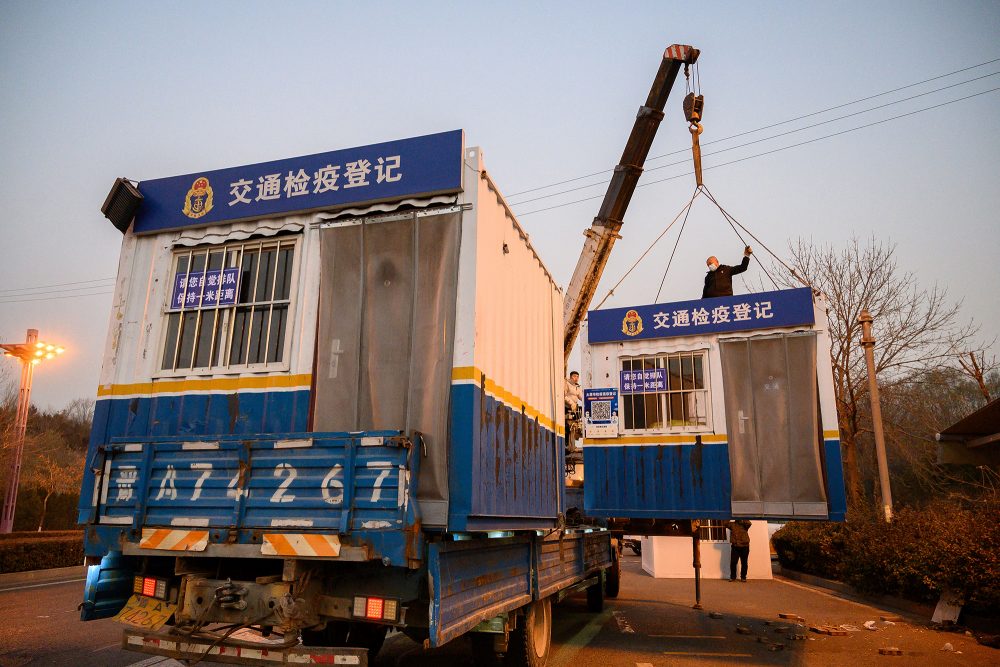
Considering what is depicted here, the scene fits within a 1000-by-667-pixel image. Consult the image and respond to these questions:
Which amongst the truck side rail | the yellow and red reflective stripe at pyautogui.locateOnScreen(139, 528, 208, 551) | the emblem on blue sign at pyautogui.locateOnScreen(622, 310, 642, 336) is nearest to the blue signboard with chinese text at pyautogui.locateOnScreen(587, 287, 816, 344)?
the emblem on blue sign at pyautogui.locateOnScreen(622, 310, 642, 336)

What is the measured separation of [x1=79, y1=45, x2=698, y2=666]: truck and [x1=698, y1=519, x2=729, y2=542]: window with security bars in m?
4.17

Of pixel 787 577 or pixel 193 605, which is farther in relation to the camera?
pixel 787 577

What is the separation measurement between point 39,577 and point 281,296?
41.3ft

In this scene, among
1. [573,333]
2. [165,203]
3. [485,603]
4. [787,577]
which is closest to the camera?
[485,603]

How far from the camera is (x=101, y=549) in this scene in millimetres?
4582

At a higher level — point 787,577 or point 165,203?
point 165,203

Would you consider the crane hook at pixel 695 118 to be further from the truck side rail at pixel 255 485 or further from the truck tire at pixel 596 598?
the truck side rail at pixel 255 485

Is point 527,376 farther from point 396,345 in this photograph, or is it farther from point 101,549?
point 101,549

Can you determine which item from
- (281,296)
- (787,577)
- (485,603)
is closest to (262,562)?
(485,603)

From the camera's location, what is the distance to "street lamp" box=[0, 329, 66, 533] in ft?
62.8

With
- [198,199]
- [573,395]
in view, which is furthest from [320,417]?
[573,395]

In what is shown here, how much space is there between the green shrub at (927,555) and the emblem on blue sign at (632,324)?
203 inches

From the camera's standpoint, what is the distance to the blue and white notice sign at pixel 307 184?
5055 mm

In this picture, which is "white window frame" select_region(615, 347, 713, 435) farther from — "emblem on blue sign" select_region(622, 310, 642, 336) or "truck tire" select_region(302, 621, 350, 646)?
"truck tire" select_region(302, 621, 350, 646)
